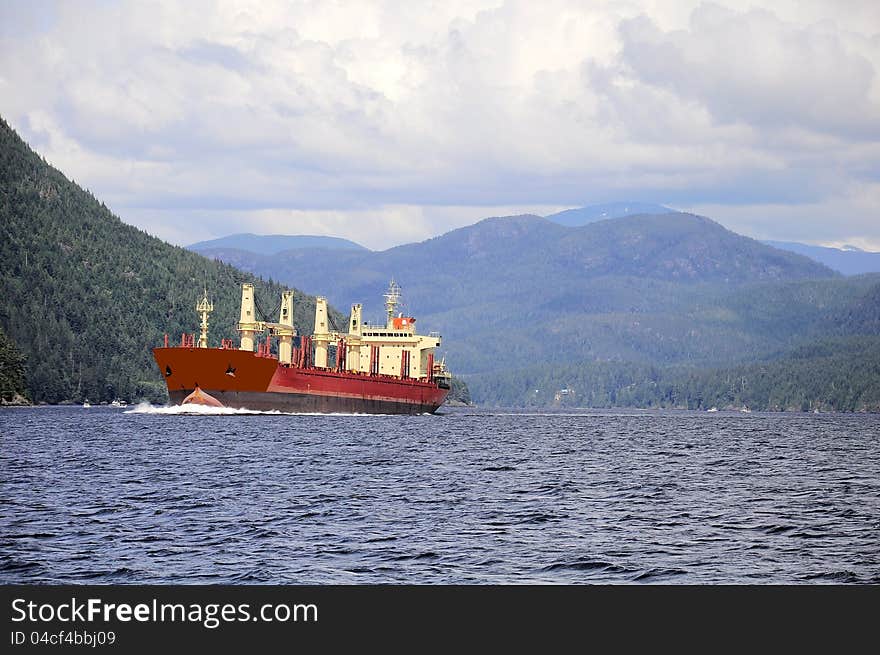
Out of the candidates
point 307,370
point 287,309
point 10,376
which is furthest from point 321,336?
point 10,376

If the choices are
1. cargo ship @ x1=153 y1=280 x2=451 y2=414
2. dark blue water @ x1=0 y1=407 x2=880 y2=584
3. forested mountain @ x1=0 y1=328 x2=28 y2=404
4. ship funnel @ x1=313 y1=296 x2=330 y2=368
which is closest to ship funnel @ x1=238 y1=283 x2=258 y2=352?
cargo ship @ x1=153 y1=280 x2=451 y2=414

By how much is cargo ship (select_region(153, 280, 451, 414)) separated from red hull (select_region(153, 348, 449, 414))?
0.31ft

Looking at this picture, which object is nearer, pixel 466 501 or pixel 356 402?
pixel 466 501

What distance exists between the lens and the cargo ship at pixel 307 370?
13375 cm

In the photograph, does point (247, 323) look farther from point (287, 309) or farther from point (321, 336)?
point (321, 336)

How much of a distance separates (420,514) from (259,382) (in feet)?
279

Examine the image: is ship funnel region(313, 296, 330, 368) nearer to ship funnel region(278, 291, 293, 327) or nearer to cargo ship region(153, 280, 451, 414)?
cargo ship region(153, 280, 451, 414)

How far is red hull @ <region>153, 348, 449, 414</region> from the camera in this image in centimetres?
13238

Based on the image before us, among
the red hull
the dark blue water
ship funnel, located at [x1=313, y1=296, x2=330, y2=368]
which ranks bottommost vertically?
the dark blue water
